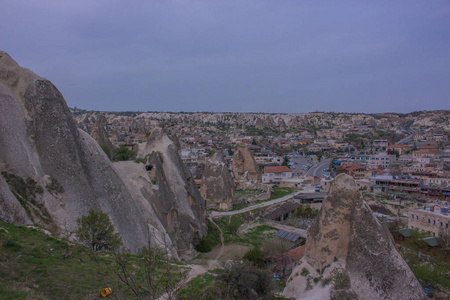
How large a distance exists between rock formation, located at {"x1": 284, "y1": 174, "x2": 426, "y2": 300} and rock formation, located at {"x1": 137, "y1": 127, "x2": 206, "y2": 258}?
7874 millimetres

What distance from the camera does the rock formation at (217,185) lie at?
29734 millimetres

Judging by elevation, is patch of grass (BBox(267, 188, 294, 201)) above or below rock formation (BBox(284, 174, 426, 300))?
below

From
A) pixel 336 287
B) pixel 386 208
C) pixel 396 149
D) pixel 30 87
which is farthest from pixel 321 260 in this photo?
pixel 396 149

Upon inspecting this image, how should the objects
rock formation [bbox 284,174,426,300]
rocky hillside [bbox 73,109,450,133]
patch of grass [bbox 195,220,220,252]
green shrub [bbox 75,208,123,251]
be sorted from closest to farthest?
rock formation [bbox 284,174,426,300]
green shrub [bbox 75,208,123,251]
patch of grass [bbox 195,220,220,252]
rocky hillside [bbox 73,109,450,133]

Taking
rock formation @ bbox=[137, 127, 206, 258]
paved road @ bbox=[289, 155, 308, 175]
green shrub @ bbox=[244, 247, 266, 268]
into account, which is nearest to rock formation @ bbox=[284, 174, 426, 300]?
green shrub @ bbox=[244, 247, 266, 268]

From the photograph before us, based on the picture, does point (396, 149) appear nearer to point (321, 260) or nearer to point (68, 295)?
point (321, 260)

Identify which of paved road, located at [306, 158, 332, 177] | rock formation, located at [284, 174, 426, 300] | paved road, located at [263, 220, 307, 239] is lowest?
paved road, located at [306, 158, 332, 177]

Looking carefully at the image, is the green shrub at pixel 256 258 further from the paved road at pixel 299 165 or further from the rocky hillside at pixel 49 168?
the paved road at pixel 299 165

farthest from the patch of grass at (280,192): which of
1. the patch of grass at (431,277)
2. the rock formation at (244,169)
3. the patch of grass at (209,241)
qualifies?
the patch of grass at (431,277)

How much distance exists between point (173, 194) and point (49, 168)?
7563 mm

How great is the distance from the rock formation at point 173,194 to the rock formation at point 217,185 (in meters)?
7.65

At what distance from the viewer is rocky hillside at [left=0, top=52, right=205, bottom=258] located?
11680 mm

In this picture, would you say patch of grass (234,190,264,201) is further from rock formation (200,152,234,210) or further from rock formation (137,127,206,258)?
rock formation (137,127,206,258)

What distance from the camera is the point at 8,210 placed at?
10.7m
